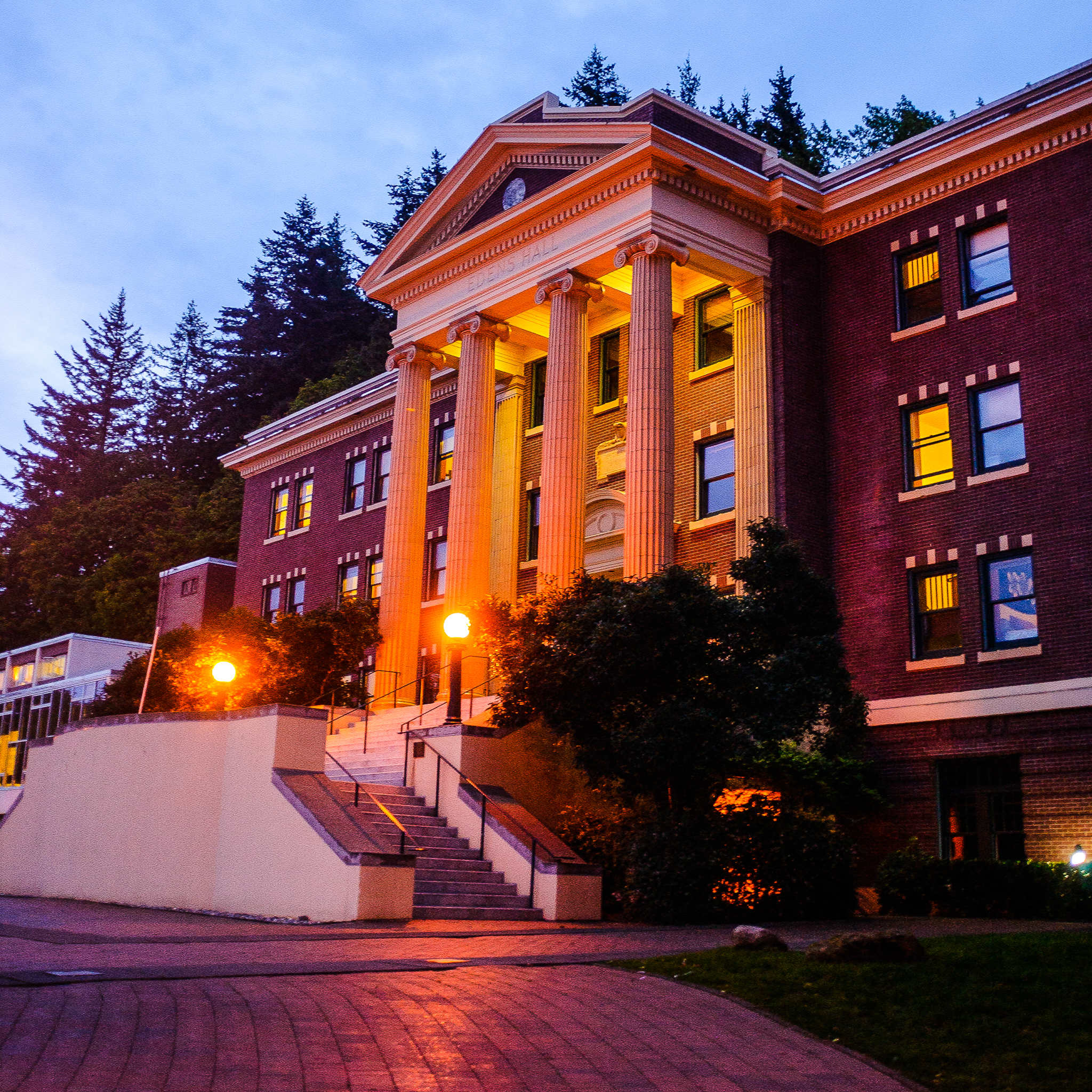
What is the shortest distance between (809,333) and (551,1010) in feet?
78.7

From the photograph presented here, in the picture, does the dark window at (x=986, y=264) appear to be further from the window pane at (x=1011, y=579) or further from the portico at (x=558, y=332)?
the window pane at (x=1011, y=579)

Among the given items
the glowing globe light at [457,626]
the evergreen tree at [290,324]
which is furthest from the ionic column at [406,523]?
the evergreen tree at [290,324]

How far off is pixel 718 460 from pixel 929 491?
19.1ft

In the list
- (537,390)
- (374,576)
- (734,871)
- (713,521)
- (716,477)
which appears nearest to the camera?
(734,871)

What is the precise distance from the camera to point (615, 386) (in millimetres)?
35312

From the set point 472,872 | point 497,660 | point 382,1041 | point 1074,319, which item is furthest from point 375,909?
point 1074,319

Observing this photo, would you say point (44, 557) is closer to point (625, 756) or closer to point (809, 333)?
point (809, 333)

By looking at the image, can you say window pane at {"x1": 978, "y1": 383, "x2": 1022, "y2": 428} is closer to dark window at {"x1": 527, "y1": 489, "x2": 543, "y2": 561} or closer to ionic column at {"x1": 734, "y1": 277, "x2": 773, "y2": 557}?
ionic column at {"x1": 734, "y1": 277, "x2": 773, "y2": 557}

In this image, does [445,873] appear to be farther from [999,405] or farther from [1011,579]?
[999,405]

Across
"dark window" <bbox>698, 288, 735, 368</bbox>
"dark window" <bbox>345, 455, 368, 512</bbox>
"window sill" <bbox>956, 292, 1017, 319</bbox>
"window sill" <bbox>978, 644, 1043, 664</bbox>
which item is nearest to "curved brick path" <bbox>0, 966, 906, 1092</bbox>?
"window sill" <bbox>978, 644, 1043, 664</bbox>

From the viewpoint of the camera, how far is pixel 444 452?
1634 inches

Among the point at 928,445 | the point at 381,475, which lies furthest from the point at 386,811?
the point at 381,475

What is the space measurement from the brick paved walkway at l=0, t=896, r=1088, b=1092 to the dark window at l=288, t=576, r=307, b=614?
3259 centimetres

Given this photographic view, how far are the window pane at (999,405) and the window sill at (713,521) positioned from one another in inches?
237
